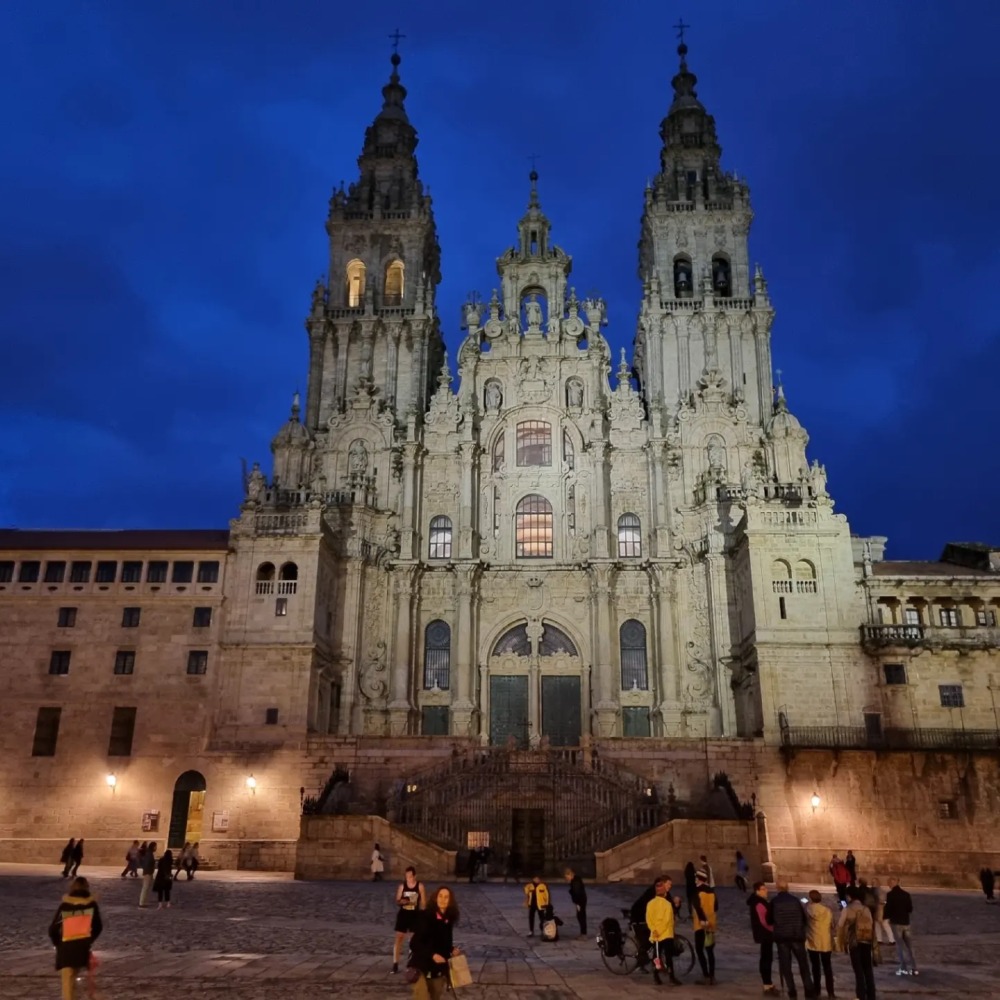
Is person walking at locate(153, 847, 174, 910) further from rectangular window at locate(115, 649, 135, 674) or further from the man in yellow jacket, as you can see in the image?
rectangular window at locate(115, 649, 135, 674)

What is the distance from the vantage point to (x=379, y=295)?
2138 inches

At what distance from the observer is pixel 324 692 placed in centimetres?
4344

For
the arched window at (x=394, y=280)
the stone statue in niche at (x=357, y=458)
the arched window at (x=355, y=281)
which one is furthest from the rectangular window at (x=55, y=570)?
the arched window at (x=394, y=280)

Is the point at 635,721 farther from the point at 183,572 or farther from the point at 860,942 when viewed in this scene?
the point at 860,942

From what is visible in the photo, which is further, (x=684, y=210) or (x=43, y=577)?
(x=684, y=210)

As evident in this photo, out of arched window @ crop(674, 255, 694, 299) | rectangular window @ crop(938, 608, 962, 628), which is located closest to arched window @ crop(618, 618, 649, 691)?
rectangular window @ crop(938, 608, 962, 628)

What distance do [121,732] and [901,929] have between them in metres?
33.0

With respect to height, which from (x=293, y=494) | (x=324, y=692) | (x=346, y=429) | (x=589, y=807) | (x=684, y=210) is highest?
(x=684, y=210)

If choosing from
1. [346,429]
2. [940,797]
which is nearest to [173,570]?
[346,429]

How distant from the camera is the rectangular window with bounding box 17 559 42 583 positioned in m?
42.0

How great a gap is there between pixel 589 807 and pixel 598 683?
11.7 meters

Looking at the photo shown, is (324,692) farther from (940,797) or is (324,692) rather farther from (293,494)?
(940,797)

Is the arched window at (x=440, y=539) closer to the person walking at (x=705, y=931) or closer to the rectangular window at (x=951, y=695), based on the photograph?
the rectangular window at (x=951, y=695)

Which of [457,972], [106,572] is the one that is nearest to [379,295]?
[106,572]
